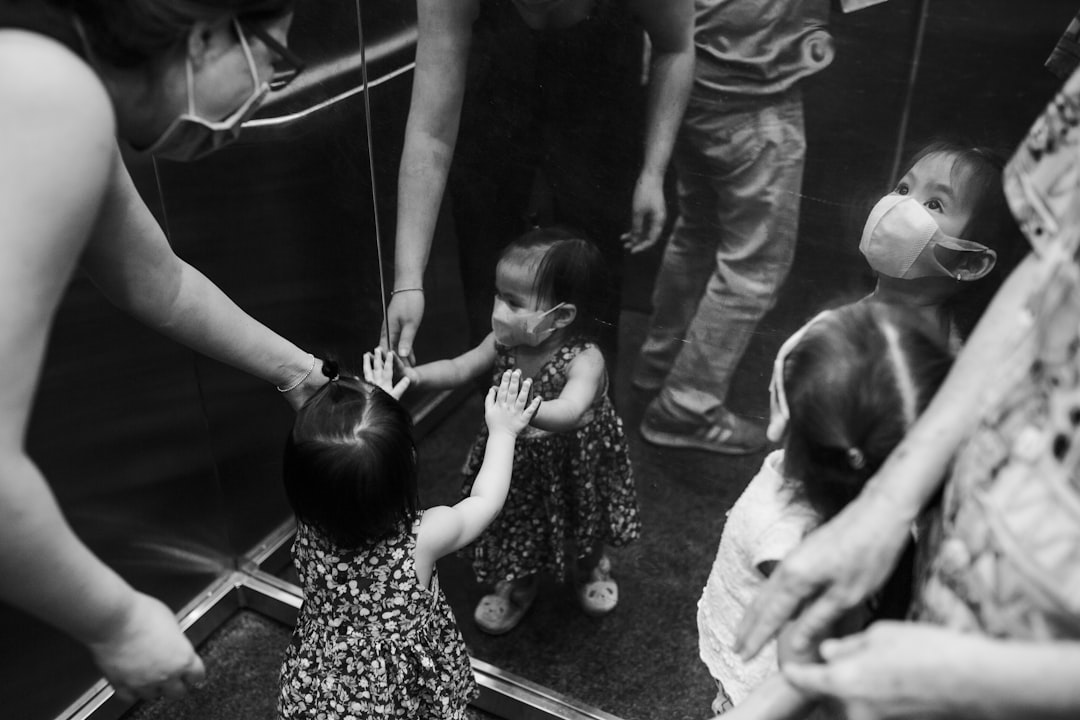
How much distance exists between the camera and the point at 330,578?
1.25 m

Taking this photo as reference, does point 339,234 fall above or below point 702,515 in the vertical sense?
above

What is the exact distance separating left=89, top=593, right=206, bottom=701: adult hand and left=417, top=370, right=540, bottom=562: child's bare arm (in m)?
0.37

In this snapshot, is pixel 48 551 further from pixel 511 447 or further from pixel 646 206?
pixel 646 206

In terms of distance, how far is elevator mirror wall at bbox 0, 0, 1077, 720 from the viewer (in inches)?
44.9

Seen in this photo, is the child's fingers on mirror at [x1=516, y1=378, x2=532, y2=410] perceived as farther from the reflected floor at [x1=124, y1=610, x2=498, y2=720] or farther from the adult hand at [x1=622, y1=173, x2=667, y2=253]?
the reflected floor at [x1=124, y1=610, x2=498, y2=720]

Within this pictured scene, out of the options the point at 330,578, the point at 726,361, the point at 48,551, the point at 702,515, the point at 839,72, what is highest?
the point at 839,72

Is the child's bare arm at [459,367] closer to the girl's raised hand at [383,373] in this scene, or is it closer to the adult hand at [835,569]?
the girl's raised hand at [383,373]

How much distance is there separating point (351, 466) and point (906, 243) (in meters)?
0.69

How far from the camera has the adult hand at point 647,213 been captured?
4.01 ft

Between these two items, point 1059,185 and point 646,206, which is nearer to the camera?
point 1059,185

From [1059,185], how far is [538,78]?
0.66 meters

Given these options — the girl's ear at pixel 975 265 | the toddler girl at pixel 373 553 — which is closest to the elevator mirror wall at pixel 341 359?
the girl's ear at pixel 975 265

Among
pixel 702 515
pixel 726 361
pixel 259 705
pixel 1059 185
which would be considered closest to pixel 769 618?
pixel 1059 185

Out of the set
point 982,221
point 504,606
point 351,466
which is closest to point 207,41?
point 351,466
